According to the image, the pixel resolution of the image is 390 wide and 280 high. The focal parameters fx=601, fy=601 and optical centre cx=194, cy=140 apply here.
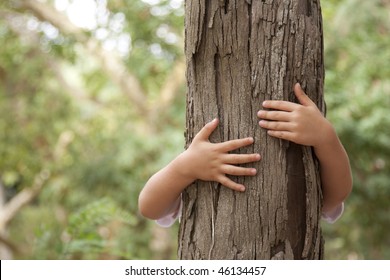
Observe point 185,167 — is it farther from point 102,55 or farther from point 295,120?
point 102,55

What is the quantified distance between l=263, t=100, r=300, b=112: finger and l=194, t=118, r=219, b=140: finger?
165mm

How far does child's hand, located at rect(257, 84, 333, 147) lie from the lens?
1.82 meters

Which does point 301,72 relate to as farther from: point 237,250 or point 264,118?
point 237,250

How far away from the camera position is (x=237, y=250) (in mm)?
1829

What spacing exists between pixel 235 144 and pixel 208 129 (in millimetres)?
103

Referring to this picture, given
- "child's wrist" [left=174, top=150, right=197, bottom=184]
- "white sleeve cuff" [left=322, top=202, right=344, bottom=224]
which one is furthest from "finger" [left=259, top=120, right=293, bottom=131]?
"white sleeve cuff" [left=322, top=202, right=344, bottom=224]

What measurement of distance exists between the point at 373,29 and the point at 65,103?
4.98 m

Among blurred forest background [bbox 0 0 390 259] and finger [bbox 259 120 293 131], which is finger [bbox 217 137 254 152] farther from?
blurred forest background [bbox 0 0 390 259]

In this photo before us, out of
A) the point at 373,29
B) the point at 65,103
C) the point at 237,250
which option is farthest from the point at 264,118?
the point at 65,103

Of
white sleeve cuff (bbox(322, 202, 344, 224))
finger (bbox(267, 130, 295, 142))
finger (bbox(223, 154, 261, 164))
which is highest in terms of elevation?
finger (bbox(267, 130, 295, 142))

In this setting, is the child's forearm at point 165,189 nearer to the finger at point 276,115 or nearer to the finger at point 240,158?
the finger at point 240,158

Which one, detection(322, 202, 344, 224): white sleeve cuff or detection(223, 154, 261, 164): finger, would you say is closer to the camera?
detection(223, 154, 261, 164): finger

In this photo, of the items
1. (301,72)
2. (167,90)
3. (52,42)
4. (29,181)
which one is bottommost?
(29,181)

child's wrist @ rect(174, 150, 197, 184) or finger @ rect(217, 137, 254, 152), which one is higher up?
finger @ rect(217, 137, 254, 152)
